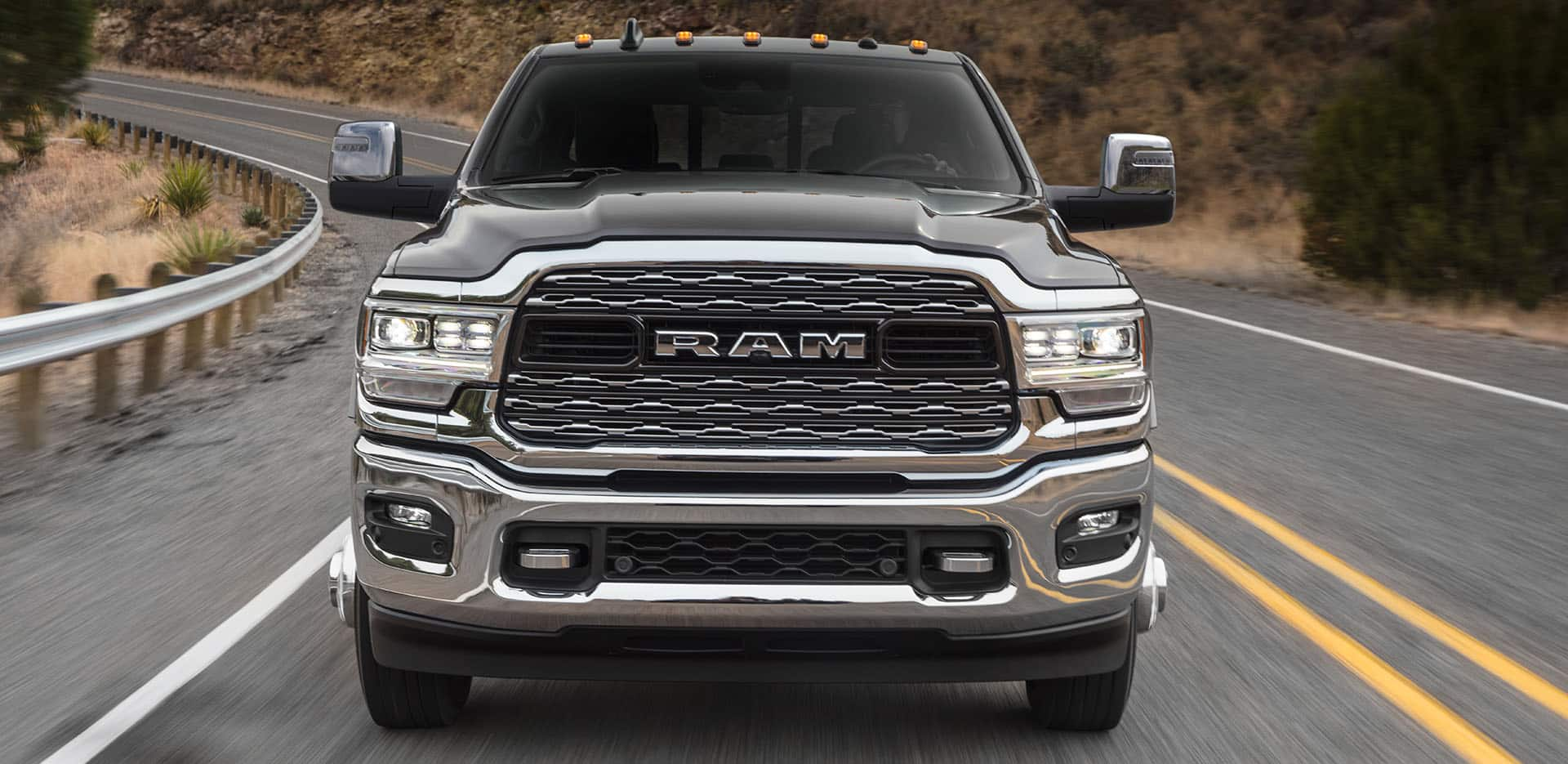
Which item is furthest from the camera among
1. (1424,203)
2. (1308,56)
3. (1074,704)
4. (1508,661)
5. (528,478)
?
(1308,56)

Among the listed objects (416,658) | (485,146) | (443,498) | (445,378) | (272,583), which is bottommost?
(272,583)

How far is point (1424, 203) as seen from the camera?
1839cm

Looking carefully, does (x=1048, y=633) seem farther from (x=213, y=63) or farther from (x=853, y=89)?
(x=213, y=63)

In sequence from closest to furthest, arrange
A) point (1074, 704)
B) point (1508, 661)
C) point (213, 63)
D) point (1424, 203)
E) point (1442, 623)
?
point (1074, 704) → point (1508, 661) → point (1442, 623) → point (1424, 203) → point (213, 63)

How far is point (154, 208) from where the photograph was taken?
25.3 metres

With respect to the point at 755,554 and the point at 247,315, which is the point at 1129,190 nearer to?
the point at 755,554

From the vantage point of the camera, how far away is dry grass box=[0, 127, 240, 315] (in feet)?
55.1

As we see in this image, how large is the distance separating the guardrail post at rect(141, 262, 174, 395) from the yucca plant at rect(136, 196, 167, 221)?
14817mm

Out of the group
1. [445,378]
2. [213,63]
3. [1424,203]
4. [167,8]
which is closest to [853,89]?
[445,378]

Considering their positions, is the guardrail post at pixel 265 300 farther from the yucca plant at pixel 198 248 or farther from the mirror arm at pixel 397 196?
the mirror arm at pixel 397 196

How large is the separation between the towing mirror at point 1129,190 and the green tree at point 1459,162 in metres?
13.0

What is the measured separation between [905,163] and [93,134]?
125 ft

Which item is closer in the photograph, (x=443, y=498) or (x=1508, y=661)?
(x=443, y=498)

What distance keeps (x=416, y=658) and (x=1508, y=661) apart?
3480 mm
